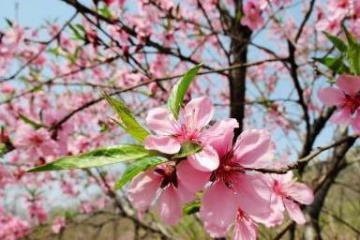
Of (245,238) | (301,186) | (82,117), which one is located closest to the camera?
(245,238)

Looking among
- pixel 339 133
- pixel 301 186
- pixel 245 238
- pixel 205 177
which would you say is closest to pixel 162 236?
pixel 339 133

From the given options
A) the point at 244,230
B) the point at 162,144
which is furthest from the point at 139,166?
the point at 244,230

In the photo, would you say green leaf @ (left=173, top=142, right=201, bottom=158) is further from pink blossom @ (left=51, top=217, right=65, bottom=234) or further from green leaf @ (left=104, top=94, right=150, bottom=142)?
pink blossom @ (left=51, top=217, right=65, bottom=234)

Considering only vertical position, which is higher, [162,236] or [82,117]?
[82,117]

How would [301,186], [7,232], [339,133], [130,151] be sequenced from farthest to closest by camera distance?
[7,232]
[339,133]
[301,186]
[130,151]

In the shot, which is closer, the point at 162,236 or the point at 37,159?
the point at 37,159

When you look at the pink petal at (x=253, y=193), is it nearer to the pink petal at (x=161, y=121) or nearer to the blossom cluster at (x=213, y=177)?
the blossom cluster at (x=213, y=177)

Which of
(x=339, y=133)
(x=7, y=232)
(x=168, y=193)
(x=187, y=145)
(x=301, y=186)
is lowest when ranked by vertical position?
(x=7, y=232)

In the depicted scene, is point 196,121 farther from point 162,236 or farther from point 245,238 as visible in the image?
point 162,236
